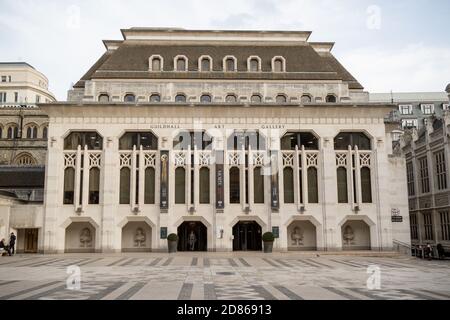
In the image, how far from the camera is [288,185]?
44.2m

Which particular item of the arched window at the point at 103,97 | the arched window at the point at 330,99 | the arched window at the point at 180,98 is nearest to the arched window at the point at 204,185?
the arched window at the point at 180,98

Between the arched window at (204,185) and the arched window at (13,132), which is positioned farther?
the arched window at (13,132)

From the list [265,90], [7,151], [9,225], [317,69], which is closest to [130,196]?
[9,225]

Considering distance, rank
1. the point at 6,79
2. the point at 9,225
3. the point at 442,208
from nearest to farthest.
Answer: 1. the point at 9,225
2. the point at 442,208
3. the point at 6,79

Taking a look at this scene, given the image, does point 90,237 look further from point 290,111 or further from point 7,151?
point 7,151

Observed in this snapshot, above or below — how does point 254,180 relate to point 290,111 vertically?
A: below

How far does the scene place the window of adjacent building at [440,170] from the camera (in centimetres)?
4572

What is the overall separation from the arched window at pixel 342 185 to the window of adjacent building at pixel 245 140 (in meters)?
7.71

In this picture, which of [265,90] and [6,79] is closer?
[265,90]

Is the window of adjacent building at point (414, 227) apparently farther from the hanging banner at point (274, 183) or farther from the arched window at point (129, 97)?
the arched window at point (129, 97)

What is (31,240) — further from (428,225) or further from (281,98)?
(428,225)

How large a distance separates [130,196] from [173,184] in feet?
13.7

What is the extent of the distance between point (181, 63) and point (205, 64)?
2533 millimetres

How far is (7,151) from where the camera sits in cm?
7575
